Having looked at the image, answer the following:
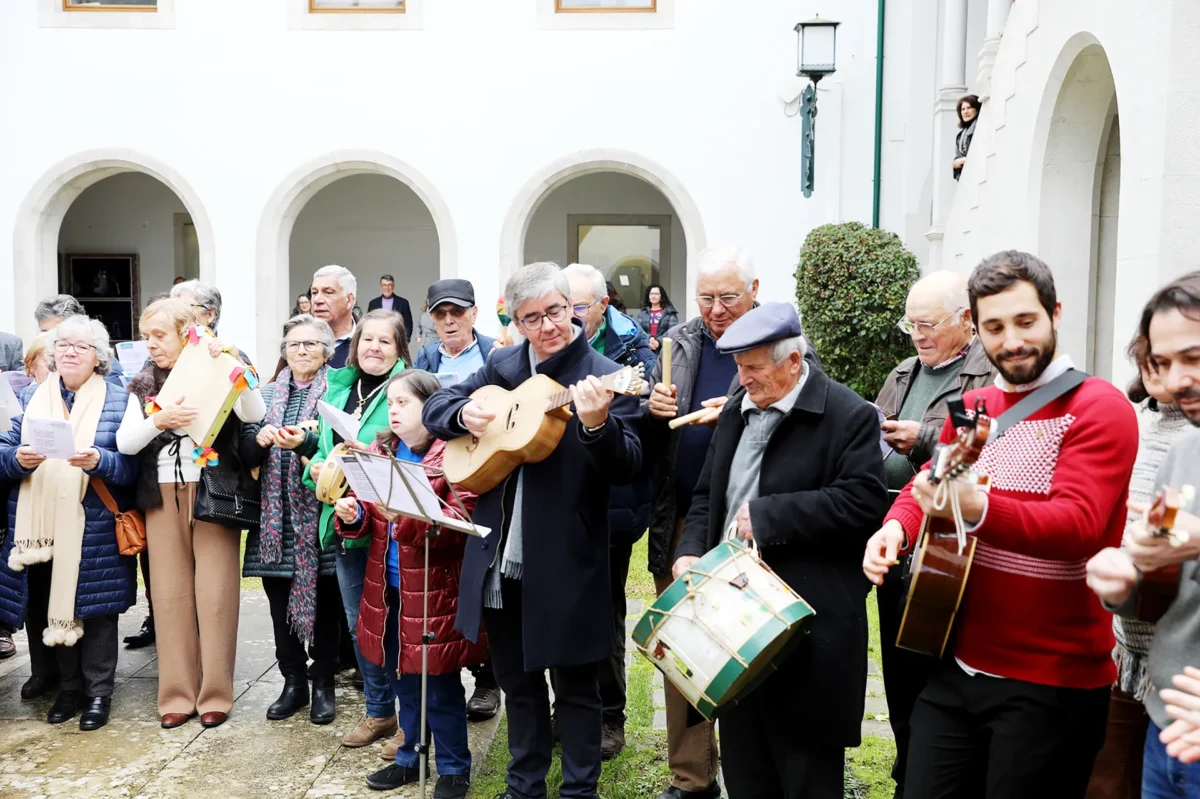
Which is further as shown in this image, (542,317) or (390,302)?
(390,302)

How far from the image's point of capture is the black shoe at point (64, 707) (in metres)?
4.92

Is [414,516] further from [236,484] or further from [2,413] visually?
[2,413]

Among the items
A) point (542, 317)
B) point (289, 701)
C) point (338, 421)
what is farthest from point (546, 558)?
point (289, 701)

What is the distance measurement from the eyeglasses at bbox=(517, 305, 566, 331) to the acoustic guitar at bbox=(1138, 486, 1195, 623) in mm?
2040

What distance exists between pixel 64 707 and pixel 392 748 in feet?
5.46

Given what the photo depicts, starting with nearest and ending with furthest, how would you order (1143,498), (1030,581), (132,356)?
(1030,581) → (1143,498) → (132,356)

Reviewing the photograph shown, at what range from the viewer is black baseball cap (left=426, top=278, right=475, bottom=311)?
5.00 meters

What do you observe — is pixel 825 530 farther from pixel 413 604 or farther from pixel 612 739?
pixel 612 739

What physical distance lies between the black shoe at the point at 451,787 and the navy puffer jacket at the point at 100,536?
73.2 inches

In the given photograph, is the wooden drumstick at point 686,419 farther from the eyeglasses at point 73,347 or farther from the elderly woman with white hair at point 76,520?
the eyeglasses at point 73,347

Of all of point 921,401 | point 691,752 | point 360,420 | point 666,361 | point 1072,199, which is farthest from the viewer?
point 1072,199

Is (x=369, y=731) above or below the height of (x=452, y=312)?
below

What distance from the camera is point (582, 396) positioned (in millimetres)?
3285

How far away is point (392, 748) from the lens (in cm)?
452
